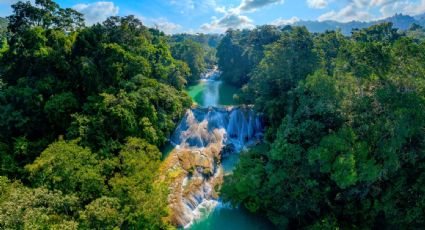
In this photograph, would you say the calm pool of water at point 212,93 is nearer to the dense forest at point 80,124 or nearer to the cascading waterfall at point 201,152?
the cascading waterfall at point 201,152

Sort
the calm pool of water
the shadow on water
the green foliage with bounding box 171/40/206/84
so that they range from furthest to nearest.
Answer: the green foliage with bounding box 171/40/206/84 < the calm pool of water < the shadow on water

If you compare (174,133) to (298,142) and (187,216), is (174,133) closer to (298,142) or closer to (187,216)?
(187,216)

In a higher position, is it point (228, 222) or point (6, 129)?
point (6, 129)

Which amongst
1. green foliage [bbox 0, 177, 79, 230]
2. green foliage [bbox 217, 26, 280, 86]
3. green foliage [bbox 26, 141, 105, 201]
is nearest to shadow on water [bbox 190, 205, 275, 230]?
green foliage [bbox 26, 141, 105, 201]

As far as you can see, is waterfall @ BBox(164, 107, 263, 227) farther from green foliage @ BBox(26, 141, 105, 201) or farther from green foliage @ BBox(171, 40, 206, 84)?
green foliage @ BBox(171, 40, 206, 84)

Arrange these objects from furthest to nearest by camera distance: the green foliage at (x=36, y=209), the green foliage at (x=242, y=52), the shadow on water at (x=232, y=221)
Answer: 1. the green foliage at (x=242, y=52)
2. the shadow on water at (x=232, y=221)
3. the green foliage at (x=36, y=209)

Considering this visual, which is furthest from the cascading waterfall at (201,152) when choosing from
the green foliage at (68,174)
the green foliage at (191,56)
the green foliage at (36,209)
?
the green foliage at (191,56)

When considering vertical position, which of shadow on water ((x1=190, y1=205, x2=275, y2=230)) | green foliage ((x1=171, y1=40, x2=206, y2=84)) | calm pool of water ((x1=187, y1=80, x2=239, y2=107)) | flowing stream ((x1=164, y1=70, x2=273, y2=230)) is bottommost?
shadow on water ((x1=190, y1=205, x2=275, y2=230))

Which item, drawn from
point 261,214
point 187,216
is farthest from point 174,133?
point 261,214
